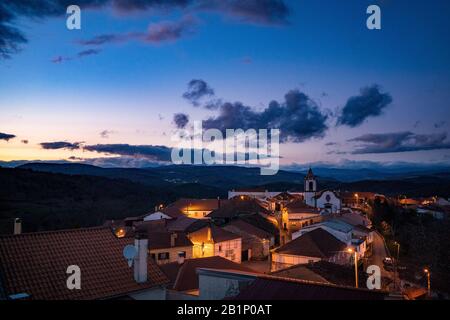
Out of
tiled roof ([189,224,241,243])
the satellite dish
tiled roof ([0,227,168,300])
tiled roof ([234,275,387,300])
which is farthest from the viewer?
tiled roof ([189,224,241,243])

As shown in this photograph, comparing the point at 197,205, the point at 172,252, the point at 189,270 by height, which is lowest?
the point at 197,205

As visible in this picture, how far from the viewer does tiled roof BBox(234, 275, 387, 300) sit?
9242mm

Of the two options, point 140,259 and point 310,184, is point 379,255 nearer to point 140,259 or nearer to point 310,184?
point 140,259

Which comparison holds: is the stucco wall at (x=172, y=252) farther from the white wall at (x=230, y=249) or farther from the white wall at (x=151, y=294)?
the white wall at (x=151, y=294)

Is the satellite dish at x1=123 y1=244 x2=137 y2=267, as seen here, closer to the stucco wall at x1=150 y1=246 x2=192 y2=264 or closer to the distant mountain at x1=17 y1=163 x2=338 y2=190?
the stucco wall at x1=150 y1=246 x2=192 y2=264

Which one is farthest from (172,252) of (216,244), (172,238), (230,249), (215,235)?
(230,249)

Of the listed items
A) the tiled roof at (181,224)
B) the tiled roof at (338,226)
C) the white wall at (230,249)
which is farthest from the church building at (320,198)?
the white wall at (230,249)

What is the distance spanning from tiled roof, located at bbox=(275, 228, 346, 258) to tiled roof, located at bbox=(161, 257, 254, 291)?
876 centimetres

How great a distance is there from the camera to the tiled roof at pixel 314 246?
98.3 ft

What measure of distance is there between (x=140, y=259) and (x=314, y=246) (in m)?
20.1

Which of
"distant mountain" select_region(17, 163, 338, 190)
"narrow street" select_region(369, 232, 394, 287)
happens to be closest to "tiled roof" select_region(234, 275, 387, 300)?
"narrow street" select_region(369, 232, 394, 287)

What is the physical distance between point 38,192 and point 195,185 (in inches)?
2346

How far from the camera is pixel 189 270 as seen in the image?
67.6 ft

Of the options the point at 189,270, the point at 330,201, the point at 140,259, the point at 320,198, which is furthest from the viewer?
the point at 320,198
